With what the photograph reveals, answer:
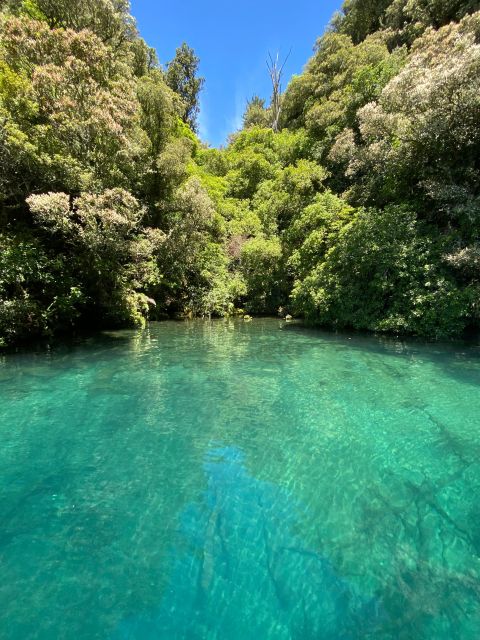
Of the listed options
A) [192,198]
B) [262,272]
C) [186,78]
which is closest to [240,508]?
[192,198]

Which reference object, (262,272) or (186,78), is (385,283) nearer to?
(262,272)

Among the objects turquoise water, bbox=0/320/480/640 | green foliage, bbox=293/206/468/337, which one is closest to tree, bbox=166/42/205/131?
green foliage, bbox=293/206/468/337

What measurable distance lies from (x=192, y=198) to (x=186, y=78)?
30869mm

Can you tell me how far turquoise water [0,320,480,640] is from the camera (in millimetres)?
3402

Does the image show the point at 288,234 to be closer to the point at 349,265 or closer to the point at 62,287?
the point at 349,265

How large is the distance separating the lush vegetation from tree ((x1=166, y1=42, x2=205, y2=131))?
17868 mm

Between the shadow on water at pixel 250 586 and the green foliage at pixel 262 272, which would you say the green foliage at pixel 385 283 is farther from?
the shadow on water at pixel 250 586

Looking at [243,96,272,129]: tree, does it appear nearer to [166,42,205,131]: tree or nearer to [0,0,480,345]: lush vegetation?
[166,42,205,131]: tree

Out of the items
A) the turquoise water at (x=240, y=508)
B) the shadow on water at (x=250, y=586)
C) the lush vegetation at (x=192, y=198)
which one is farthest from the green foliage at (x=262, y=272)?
the shadow on water at (x=250, y=586)

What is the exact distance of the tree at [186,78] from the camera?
42.0 metres

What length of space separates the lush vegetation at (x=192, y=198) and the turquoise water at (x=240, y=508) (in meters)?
6.23

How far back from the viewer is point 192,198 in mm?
21812

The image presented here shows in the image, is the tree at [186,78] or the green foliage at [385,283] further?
the tree at [186,78]

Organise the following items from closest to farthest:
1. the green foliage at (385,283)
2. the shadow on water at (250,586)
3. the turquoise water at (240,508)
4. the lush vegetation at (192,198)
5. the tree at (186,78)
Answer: the shadow on water at (250,586) < the turquoise water at (240,508) < the lush vegetation at (192,198) < the green foliage at (385,283) < the tree at (186,78)
